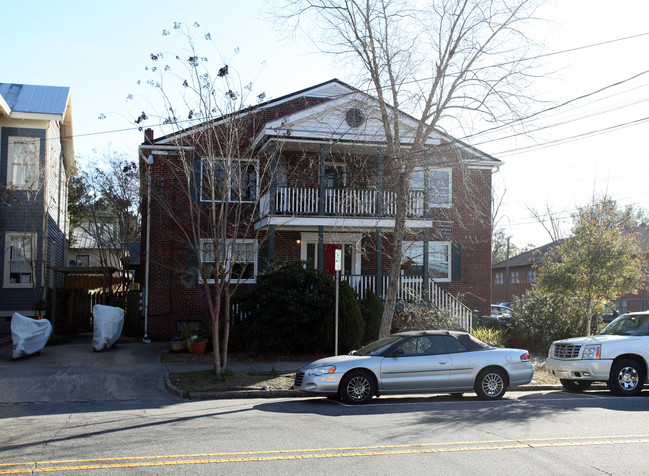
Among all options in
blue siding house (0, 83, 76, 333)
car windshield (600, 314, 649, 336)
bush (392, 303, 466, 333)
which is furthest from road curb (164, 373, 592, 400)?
blue siding house (0, 83, 76, 333)

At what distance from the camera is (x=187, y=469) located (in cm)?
603

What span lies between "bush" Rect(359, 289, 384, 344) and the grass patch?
454 centimetres

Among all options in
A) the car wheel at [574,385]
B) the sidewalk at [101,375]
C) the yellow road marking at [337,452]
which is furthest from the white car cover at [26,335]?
the car wheel at [574,385]

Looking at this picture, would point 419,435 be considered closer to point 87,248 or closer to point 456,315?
point 456,315

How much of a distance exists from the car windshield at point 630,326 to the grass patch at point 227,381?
281 inches

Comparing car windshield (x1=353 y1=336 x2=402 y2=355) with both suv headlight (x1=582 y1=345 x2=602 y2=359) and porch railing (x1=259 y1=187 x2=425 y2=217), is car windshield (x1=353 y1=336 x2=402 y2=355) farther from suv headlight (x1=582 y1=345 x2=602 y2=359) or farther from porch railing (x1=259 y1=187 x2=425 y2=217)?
porch railing (x1=259 y1=187 x2=425 y2=217)

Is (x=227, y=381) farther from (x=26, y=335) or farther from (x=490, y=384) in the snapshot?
(x=26, y=335)

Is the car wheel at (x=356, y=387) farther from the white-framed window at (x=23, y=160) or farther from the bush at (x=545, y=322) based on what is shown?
the white-framed window at (x=23, y=160)

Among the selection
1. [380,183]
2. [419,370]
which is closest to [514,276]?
[380,183]

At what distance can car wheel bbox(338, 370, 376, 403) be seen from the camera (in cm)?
1057

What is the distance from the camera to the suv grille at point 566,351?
12391 millimetres

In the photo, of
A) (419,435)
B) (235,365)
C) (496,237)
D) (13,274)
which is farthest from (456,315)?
(496,237)

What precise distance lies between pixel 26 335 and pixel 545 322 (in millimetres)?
14883

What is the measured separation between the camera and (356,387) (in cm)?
1065
